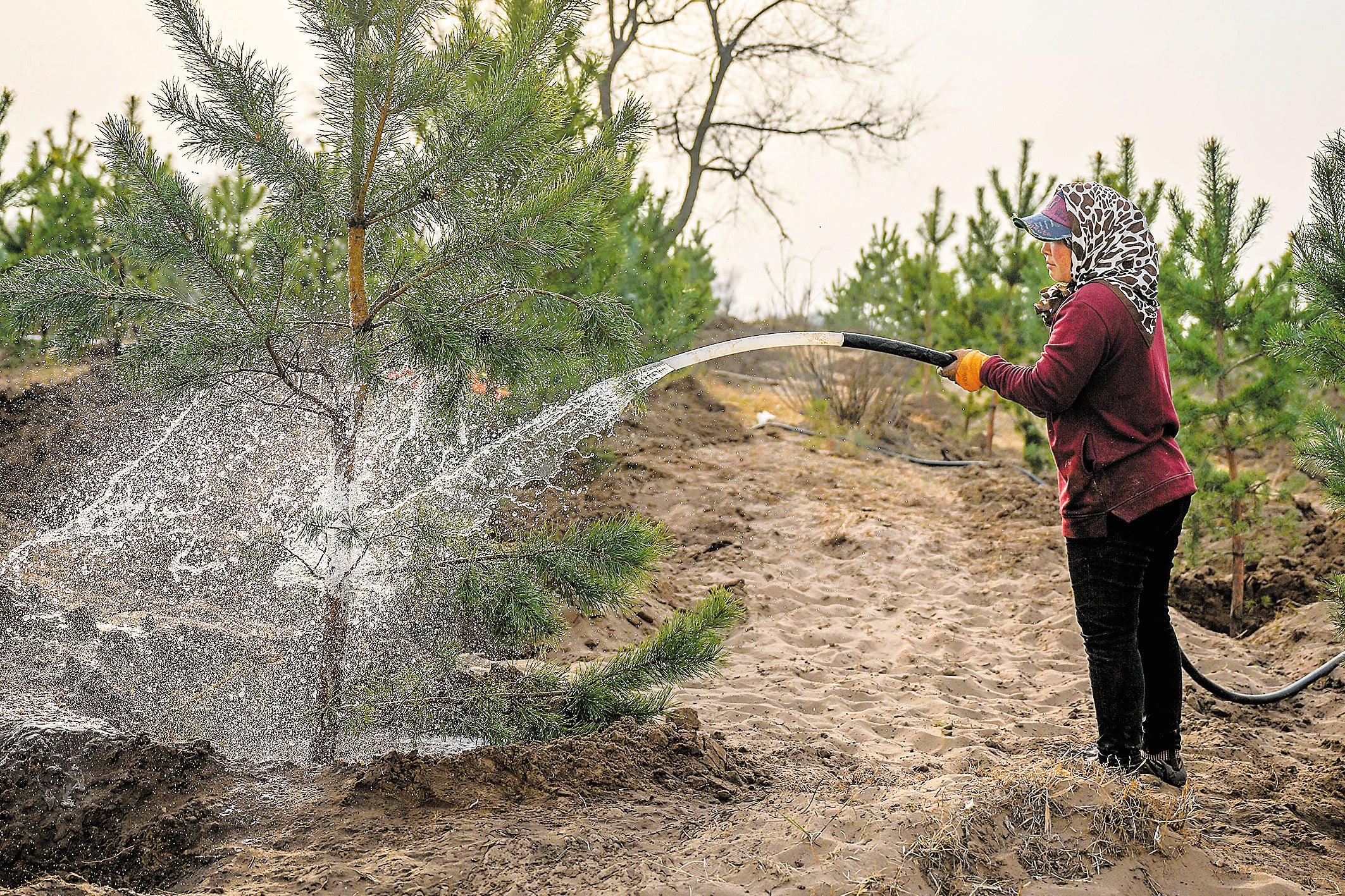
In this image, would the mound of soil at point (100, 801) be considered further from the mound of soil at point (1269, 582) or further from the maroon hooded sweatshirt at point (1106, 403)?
the mound of soil at point (1269, 582)

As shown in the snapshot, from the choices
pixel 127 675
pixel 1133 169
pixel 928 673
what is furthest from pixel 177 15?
pixel 1133 169

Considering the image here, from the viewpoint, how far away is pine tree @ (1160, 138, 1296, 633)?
603 centimetres

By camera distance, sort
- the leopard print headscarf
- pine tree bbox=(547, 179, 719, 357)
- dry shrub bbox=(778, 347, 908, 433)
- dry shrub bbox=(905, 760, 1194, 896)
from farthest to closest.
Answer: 1. dry shrub bbox=(778, 347, 908, 433)
2. pine tree bbox=(547, 179, 719, 357)
3. the leopard print headscarf
4. dry shrub bbox=(905, 760, 1194, 896)

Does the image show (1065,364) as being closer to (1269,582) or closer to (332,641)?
(332,641)

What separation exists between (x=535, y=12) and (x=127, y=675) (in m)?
2.94

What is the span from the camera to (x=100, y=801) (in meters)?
2.95

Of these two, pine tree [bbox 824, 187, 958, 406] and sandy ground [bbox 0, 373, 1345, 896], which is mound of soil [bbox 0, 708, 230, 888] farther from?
pine tree [bbox 824, 187, 958, 406]

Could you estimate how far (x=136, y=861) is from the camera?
274cm

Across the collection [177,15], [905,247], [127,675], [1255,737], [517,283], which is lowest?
[1255,737]

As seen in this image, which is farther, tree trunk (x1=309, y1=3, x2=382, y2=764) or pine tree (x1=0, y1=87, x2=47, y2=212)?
pine tree (x1=0, y1=87, x2=47, y2=212)

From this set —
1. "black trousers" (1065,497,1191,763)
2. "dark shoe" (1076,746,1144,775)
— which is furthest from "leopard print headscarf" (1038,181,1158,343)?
"dark shoe" (1076,746,1144,775)

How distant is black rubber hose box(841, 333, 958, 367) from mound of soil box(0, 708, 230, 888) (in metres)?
Result: 2.69

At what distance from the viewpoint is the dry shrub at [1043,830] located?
2572mm

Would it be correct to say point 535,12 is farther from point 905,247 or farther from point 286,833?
point 905,247
